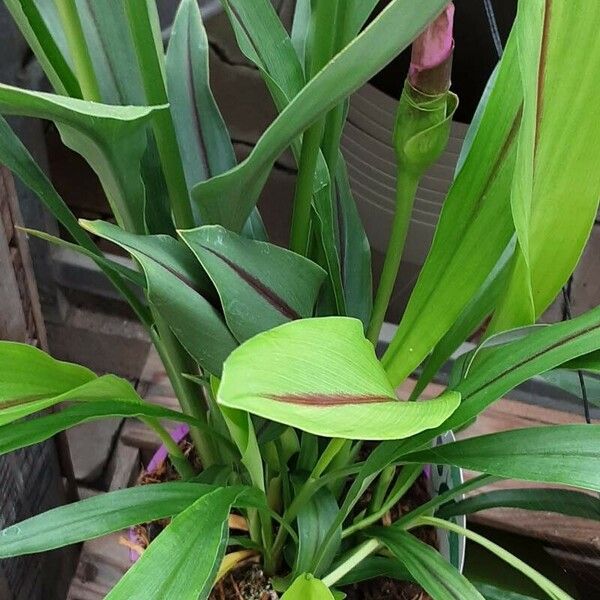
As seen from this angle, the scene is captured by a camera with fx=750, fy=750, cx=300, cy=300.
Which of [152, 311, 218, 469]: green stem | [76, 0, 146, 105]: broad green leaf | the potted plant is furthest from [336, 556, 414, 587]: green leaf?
[76, 0, 146, 105]: broad green leaf

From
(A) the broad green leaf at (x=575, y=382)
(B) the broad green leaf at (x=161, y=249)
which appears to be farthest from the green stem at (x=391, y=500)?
(B) the broad green leaf at (x=161, y=249)

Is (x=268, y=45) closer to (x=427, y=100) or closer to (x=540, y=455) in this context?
(x=427, y=100)

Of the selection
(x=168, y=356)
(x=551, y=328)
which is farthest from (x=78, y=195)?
(x=551, y=328)

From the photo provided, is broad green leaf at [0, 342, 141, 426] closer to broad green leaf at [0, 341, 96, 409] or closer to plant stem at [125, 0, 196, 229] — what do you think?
broad green leaf at [0, 341, 96, 409]

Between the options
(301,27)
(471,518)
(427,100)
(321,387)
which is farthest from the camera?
(471,518)

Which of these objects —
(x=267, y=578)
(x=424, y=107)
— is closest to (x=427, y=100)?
(x=424, y=107)

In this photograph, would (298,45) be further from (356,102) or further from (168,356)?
(356,102)
